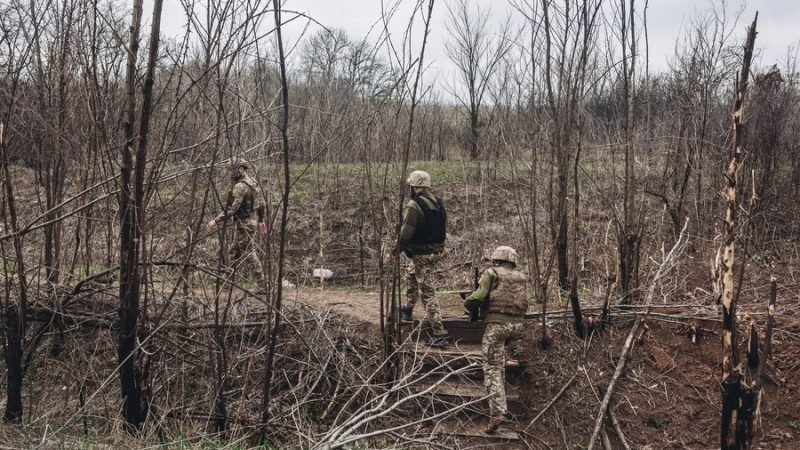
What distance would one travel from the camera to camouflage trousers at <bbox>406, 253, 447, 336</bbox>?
721 cm

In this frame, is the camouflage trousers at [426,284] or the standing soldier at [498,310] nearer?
the standing soldier at [498,310]

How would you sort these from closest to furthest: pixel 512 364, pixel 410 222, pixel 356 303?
pixel 410 222, pixel 512 364, pixel 356 303

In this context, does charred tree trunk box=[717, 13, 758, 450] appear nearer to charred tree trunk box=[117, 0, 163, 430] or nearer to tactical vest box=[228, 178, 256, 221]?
charred tree trunk box=[117, 0, 163, 430]

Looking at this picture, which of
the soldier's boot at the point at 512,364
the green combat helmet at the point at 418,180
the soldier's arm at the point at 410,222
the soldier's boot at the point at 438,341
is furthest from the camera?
the soldier's boot at the point at 512,364

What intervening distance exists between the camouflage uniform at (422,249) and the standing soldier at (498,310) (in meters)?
0.86

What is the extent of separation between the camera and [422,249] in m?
7.16

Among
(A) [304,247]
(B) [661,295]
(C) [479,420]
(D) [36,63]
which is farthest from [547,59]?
(A) [304,247]

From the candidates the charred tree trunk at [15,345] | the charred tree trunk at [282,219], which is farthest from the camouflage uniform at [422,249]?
the charred tree trunk at [15,345]

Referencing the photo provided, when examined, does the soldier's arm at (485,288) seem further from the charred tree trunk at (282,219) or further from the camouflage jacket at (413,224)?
the charred tree trunk at (282,219)

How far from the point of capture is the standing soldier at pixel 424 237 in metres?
7.03

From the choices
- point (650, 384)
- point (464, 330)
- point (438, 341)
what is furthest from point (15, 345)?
Answer: point (650, 384)

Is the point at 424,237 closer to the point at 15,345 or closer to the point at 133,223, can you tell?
the point at 133,223

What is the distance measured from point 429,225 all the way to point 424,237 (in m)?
0.15

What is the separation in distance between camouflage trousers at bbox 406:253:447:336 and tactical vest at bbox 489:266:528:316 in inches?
39.2
